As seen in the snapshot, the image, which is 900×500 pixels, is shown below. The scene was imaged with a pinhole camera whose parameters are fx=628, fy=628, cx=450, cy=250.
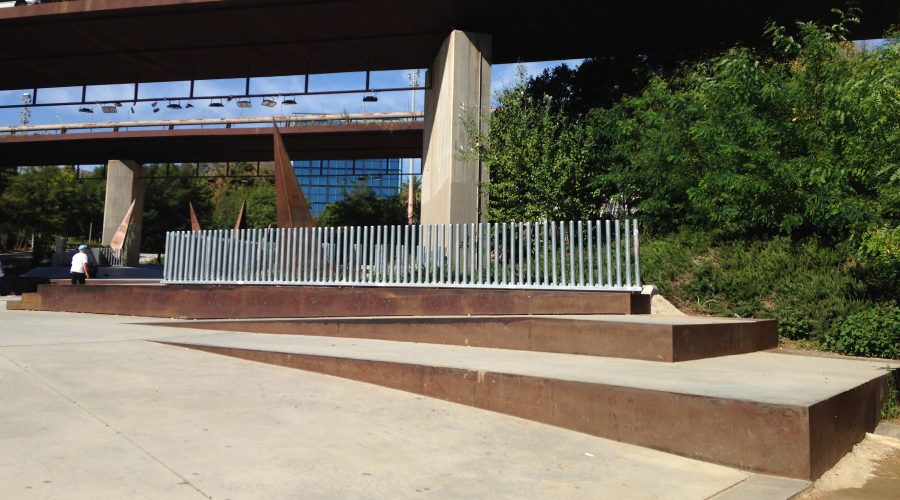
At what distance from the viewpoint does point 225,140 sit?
30.2 meters

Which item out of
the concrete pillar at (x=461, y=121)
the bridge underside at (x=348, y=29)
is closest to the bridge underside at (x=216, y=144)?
the bridge underside at (x=348, y=29)

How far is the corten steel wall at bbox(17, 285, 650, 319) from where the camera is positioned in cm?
916

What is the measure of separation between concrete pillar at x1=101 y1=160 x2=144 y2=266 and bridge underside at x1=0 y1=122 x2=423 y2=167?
66 cm

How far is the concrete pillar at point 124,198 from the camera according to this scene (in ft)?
115

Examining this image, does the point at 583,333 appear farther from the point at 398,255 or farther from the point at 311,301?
the point at 311,301

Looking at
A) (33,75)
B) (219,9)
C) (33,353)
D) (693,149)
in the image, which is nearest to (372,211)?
(33,75)

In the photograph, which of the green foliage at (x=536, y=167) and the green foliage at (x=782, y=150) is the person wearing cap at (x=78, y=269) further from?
the green foliage at (x=782, y=150)

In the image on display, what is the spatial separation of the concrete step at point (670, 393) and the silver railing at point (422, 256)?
8.00ft

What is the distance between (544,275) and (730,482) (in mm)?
5847

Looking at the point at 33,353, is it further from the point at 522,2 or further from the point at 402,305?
the point at 522,2

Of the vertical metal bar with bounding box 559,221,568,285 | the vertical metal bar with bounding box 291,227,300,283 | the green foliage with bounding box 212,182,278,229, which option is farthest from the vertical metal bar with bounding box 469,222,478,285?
the green foliage with bounding box 212,182,278,229

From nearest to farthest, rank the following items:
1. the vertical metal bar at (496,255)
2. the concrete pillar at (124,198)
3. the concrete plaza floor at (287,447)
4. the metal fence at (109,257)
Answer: the concrete plaza floor at (287,447)
the vertical metal bar at (496,255)
the metal fence at (109,257)
the concrete pillar at (124,198)

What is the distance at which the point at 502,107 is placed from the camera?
1628cm

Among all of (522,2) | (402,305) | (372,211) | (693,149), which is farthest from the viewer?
(372,211)
